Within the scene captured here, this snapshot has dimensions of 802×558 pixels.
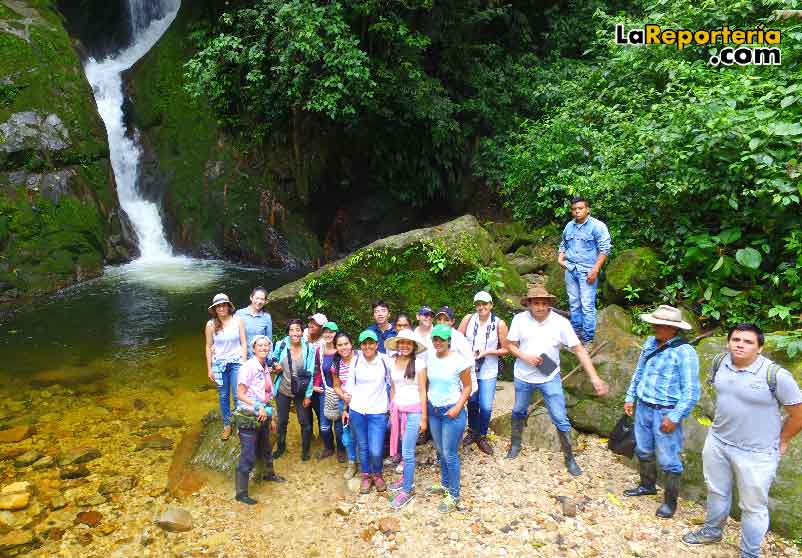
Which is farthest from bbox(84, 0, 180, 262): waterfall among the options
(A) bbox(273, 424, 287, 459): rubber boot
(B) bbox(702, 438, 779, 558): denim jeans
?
(B) bbox(702, 438, 779, 558): denim jeans

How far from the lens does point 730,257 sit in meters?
6.82

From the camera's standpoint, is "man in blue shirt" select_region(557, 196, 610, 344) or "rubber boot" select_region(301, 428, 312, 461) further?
"man in blue shirt" select_region(557, 196, 610, 344)

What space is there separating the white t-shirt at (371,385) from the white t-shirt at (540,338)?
4.53 ft

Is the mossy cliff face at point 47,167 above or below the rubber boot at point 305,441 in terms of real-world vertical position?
above

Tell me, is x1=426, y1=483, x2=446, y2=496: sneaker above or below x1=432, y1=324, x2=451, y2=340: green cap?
below

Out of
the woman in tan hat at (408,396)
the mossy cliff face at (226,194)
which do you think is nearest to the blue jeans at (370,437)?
the woman in tan hat at (408,396)

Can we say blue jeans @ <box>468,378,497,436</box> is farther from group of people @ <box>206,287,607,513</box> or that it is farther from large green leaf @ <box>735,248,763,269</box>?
large green leaf @ <box>735,248,763,269</box>

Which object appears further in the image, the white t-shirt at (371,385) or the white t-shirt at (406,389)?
the white t-shirt at (371,385)

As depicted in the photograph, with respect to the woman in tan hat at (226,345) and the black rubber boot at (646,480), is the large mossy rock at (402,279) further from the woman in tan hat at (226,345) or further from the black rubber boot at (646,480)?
the black rubber boot at (646,480)

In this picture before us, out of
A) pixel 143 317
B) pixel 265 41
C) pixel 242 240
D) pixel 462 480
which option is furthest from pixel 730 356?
pixel 242 240

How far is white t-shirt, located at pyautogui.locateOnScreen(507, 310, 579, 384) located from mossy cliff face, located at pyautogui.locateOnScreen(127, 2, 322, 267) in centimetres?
1179

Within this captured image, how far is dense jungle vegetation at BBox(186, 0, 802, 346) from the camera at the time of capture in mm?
6605

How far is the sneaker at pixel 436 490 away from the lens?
522cm

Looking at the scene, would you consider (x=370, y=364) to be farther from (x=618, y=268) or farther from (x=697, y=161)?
(x=697, y=161)
